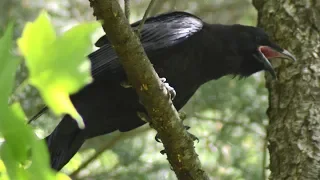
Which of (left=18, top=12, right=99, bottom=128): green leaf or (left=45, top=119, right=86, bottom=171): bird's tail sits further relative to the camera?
(left=45, top=119, right=86, bottom=171): bird's tail

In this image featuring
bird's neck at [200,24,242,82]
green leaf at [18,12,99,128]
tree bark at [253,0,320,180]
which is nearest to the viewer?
green leaf at [18,12,99,128]

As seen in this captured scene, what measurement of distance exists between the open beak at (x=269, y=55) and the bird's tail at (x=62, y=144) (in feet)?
2.52

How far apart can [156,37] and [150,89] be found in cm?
59

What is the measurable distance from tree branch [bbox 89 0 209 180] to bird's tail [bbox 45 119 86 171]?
1.43ft

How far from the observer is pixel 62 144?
1.68m

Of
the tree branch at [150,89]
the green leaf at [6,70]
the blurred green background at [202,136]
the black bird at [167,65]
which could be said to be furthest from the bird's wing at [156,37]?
the green leaf at [6,70]

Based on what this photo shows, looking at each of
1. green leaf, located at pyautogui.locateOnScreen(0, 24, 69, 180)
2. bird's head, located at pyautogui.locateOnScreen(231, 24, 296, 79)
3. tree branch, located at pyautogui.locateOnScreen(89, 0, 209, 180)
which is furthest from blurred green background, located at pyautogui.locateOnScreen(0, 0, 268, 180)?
green leaf, located at pyautogui.locateOnScreen(0, 24, 69, 180)

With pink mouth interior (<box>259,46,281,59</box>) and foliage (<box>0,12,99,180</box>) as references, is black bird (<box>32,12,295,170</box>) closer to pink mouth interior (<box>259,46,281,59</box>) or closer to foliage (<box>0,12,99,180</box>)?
pink mouth interior (<box>259,46,281,59</box>)

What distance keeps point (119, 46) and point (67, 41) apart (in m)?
0.70

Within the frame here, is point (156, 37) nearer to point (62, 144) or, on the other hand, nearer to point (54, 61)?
point (62, 144)

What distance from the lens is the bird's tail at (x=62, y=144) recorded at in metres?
1.66

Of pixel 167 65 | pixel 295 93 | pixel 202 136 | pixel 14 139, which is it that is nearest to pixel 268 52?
→ pixel 295 93

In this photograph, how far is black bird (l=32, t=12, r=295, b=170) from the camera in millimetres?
1670

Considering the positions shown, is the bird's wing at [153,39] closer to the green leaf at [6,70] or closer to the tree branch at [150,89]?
the tree branch at [150,89]
